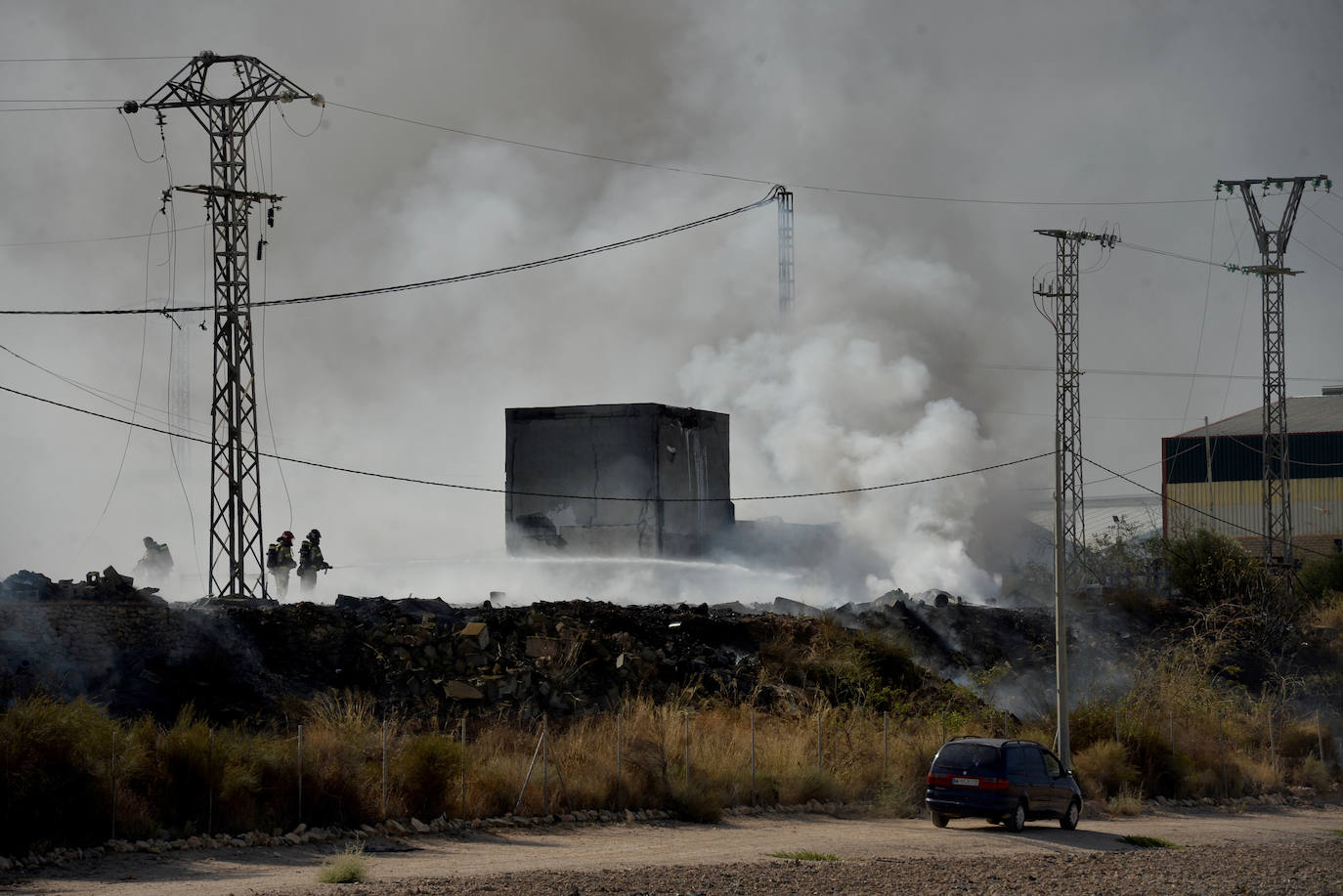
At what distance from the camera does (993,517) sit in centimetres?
6128

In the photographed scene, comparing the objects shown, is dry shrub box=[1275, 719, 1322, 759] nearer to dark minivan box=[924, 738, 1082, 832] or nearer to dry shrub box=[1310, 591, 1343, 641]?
dark minivan box=[924, 738, 1082, 832]

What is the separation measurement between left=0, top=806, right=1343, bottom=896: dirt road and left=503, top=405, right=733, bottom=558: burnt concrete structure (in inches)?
814

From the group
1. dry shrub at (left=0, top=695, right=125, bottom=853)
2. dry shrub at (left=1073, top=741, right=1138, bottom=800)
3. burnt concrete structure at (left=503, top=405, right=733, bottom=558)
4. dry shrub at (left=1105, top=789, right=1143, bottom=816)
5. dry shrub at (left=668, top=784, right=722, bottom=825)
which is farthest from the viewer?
burnt concrete structure at (left=503, top=405, right=733, bottom=558)

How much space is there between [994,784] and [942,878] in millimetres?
5644

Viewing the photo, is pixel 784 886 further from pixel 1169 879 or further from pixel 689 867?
pixel 1169 879

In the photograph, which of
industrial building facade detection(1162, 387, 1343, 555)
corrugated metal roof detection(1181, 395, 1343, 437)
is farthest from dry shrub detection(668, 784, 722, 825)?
corrugated metal roof detection(1181, 395, 1343, 437)

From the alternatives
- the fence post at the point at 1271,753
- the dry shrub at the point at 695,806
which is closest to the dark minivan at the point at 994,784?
the dry shrub at the point at 695,806

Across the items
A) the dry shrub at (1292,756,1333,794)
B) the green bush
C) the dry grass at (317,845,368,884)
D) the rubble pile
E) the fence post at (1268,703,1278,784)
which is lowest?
the dry shrub at (1292,756,1333,794)

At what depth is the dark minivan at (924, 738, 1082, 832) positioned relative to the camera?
23.4m

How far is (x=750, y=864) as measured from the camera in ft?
62.2

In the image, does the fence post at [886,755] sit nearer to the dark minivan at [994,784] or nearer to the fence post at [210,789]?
the dark minivan at [994,784]

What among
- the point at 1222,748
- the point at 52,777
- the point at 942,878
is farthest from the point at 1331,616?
the point at 52,777

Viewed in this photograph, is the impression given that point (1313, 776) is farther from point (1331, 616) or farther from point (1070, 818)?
point (1331, 616)

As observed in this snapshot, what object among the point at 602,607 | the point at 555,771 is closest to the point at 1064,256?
the point at 602,607
